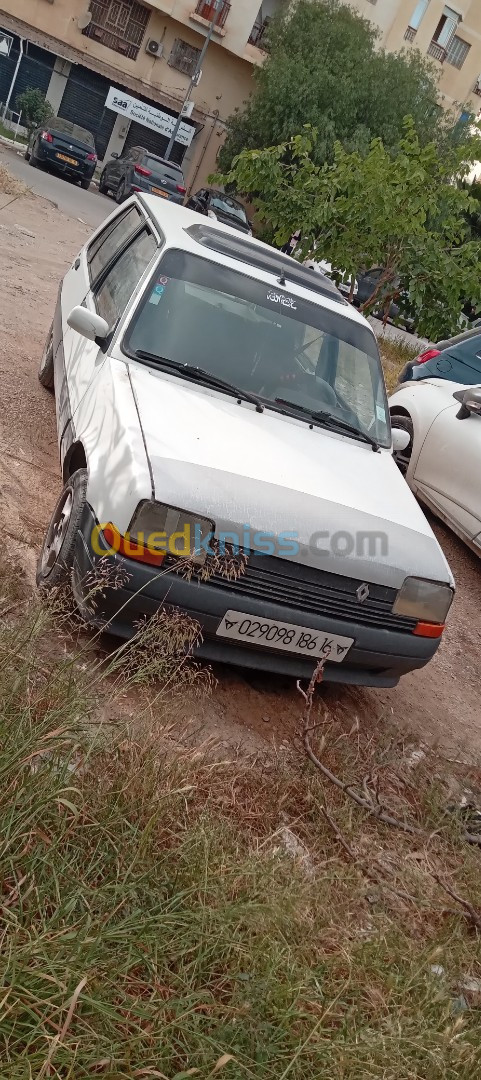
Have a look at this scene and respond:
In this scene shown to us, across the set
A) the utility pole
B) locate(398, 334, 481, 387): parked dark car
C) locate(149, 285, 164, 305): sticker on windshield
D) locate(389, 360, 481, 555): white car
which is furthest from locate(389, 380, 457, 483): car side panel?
the utility pole

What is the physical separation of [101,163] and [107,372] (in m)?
36.8

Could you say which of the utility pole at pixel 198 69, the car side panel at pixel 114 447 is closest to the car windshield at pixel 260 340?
the car side panel at pixel 114 447

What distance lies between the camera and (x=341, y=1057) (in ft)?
6.38

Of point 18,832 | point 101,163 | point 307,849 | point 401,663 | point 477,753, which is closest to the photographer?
point 18,832

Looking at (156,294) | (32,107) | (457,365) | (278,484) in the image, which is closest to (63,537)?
(278,484)

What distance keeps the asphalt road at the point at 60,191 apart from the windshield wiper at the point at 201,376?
14053 mm

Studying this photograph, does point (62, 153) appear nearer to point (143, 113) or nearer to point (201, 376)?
point (143, 113)

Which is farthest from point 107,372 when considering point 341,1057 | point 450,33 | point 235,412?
point 450,33

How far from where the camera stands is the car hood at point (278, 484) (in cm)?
333

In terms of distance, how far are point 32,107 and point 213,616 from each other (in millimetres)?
34830

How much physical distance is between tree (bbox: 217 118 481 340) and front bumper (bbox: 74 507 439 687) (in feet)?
23.0

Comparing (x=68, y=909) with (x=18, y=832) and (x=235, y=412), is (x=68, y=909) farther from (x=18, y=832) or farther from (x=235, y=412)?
(x=235, y=412)

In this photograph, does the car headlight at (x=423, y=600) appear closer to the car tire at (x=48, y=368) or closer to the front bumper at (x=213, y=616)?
the front bumper at (x=213, y=616)

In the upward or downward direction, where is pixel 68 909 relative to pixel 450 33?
downward
